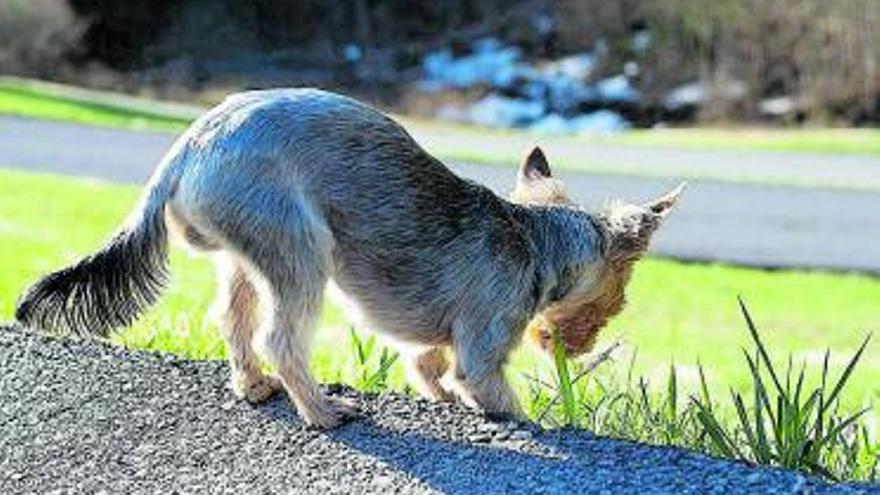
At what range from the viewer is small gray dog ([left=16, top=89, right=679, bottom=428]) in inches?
239

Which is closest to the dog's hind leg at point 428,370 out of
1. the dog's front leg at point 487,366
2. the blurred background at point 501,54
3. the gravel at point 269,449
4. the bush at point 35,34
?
the gravel at point 269,449

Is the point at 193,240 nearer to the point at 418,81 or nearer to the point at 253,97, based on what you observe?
the point at 253,97

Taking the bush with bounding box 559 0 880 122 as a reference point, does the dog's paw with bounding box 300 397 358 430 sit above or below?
above

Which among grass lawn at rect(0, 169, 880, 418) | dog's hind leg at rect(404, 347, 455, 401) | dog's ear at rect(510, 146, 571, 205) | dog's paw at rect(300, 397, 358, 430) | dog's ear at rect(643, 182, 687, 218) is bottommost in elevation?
grass lawn at rect(0, 169, 880, 418)

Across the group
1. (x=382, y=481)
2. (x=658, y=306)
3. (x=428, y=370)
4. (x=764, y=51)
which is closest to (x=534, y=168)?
(x=428, y=370)

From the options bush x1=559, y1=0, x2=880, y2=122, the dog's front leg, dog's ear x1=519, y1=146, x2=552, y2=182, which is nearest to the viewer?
the dog's front leg

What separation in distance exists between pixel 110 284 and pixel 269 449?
744mm

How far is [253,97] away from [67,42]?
32495mm

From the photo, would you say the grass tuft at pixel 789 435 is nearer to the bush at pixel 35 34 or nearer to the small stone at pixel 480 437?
the small stone at pixel 480 437

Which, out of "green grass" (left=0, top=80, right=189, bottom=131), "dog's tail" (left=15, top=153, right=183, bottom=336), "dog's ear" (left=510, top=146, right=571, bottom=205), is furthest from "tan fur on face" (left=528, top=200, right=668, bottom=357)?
"green grass" (left=0, top=80, right=189, bottom=131)

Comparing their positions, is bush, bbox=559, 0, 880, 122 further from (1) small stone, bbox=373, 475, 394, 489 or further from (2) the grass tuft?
(1) small stone, bbox=373, 475, 394, 489

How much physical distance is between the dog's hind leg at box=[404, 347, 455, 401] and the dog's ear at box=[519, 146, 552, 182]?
0.73 m

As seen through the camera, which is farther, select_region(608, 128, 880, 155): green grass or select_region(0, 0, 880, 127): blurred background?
select_region(0, 0, 880, 127): blurred background

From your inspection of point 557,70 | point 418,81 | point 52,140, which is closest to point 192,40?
point 418,81
